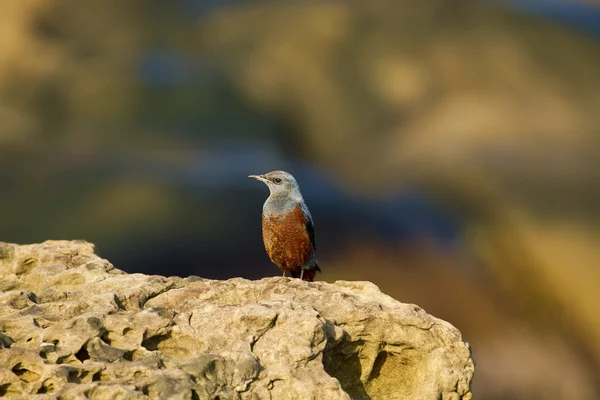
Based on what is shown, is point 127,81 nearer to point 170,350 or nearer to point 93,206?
point 93,206

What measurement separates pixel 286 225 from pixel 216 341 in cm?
310

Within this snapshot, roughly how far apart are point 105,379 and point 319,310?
1.41 metres

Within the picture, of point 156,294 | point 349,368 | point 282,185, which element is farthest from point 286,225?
point 349,368

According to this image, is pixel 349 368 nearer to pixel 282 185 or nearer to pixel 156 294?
pixel 156 294

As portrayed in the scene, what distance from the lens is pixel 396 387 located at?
5.60 m

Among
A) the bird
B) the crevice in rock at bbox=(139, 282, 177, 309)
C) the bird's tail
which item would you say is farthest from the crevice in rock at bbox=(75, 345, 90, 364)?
the bird's tail

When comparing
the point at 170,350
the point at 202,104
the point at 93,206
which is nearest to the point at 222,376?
the point at 170,350

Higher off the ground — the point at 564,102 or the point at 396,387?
the point at 564,102

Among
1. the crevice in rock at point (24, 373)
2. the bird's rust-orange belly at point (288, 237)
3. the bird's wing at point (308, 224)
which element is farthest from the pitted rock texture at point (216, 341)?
the bird's wing at point (308, 224)

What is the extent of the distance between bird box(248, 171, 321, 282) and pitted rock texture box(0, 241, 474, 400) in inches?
82.7

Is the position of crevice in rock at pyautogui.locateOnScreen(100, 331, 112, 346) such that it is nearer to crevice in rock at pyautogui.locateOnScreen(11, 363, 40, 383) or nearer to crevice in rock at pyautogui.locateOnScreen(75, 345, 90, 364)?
crevice in rock at pyautogui.locateOnScreen(75, 345, 90, 364)

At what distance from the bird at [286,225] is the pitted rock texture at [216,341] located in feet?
6.89

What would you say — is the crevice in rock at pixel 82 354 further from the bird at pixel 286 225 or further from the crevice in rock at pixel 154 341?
the bird at pixel 286 225

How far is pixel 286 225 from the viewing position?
26.3 ft
